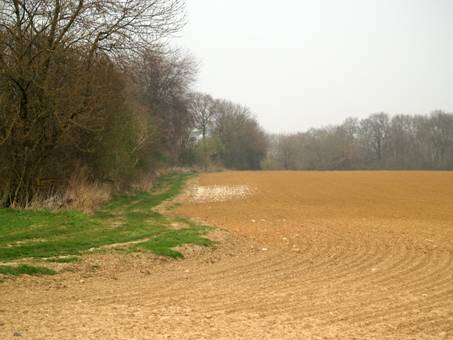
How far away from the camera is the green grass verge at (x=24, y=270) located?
8.20 metres

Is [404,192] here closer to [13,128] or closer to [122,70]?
[122,70]

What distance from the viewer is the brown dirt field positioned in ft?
19.0

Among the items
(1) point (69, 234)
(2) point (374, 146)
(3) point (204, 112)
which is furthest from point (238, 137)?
(1) point (69, 234)

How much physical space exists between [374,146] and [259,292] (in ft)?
364

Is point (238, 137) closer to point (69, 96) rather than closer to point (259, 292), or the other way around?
point (69, 96)

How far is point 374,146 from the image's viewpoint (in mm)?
113312

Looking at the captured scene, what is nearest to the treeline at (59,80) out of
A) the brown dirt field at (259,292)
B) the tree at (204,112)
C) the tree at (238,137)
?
the brown dirt field at (259,292)

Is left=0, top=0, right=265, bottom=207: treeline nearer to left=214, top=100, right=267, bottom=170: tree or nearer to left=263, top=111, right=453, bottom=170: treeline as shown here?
left=214, top=100, right=267, bottom=170: tree

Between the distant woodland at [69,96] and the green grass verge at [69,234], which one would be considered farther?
the distant woodland at [69,96]

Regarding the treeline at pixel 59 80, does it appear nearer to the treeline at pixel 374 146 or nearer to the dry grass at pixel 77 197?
the dry grass at pixel 77 197

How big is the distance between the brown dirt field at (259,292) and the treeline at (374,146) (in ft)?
304

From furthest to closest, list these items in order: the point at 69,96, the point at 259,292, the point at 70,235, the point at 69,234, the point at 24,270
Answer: the point at 69,96 → the point at 69,234 → the point at 70,235 → the point at 24,270 → the point at 259,292

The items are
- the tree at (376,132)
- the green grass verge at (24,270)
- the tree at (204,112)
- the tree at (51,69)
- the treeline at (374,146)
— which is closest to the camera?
the green grass verge at (24,270)

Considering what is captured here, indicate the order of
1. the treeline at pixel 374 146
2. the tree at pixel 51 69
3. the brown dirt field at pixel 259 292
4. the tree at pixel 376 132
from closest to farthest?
the brown dirt field at pixel 259 292, the tree at pixel 51 69, the treeline at pixel 374 146, the tree at pixel 376 132
